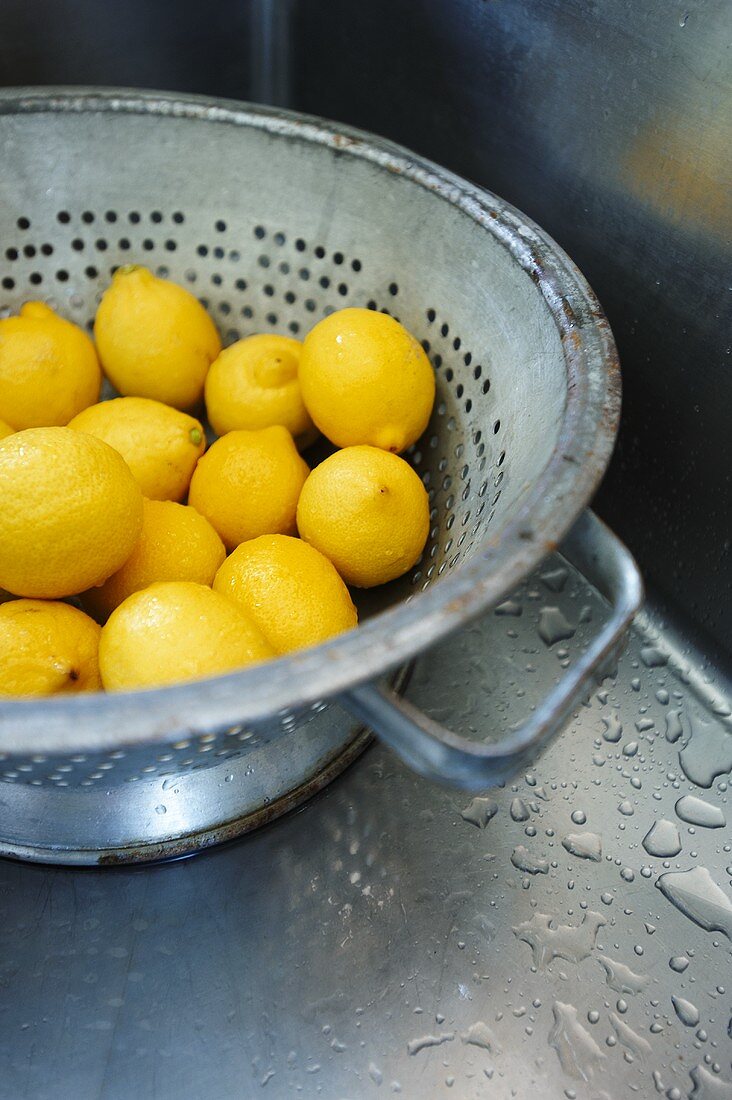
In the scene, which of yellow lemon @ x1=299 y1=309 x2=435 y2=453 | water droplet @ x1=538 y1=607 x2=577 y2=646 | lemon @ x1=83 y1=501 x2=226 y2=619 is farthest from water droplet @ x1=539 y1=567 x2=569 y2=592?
lemon @ x1=83 y1=501 x2=226 y2=619

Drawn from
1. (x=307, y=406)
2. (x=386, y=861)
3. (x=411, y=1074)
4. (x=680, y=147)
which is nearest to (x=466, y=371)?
(x=307, y=406)

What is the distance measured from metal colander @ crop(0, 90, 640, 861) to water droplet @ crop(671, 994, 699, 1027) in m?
0.24

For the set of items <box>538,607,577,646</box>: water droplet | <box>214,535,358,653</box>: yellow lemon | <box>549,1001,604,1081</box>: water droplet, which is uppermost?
<box>214,535,358,653</box>: yellow lemon

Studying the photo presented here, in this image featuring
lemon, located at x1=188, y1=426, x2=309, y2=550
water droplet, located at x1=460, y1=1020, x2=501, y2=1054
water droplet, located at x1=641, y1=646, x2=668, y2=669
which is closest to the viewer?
water droplet, located at x1=460, y1=1020, x2=501, y2=1054

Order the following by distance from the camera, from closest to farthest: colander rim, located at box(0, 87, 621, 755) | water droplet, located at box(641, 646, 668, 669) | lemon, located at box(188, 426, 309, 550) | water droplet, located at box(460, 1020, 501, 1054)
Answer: colander rim, located at box(0, 87, 621, 755), water droplet, located at box(460, 1020, 501, 1054), lemon, located at box(188, 426, 309, 550), water droplet, located at box(641, 646, 668, 669)

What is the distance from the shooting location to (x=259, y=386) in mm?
735

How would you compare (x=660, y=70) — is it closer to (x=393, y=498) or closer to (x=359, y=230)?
(x=359, y=230)

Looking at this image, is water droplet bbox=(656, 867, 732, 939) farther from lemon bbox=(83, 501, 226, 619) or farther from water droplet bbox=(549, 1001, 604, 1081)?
lemon bbox=(83, 501, 226, 619)

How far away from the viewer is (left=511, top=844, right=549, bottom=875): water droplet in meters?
0.67

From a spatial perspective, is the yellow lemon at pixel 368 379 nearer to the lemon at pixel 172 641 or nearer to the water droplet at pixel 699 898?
the lemon at pixel 172 641

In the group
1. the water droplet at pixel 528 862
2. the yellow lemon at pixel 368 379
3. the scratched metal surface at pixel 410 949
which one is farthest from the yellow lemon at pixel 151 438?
the water droplet at pixel 528 862

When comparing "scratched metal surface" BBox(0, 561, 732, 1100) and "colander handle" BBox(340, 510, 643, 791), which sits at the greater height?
"colander handle" BBox(340, 510, 643, 791)

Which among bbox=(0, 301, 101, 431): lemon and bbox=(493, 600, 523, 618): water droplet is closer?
bbox=(0, 301, 101, 431): lemon

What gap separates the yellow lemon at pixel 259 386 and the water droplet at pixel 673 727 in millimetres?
398
